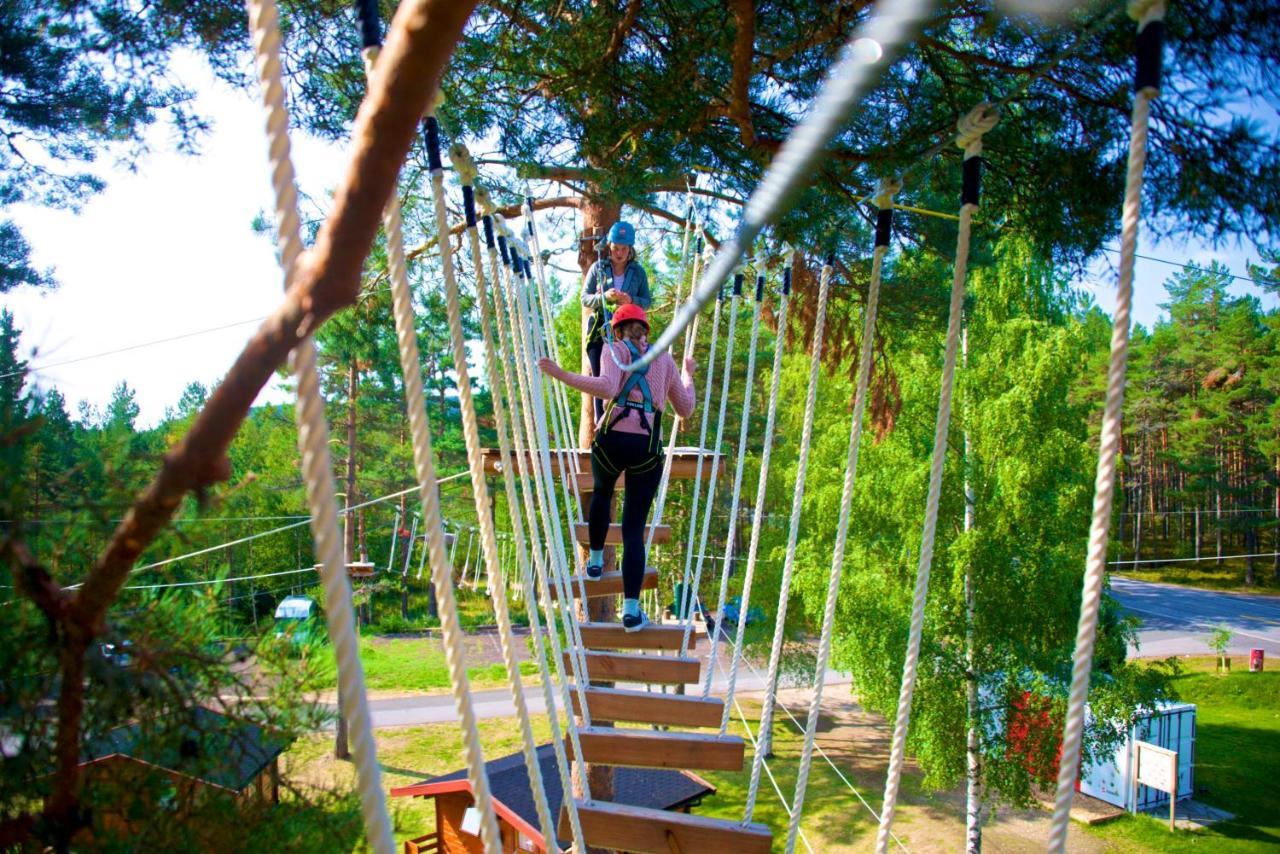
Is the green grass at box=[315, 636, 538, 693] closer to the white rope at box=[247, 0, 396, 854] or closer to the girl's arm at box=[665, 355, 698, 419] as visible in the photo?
the girl's arm at box=[665, 355, 698, 419]

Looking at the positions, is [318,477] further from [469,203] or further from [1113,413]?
[469,203]

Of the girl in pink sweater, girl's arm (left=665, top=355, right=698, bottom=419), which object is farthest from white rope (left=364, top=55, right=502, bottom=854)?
girl's arm (left=665, top=355, right=698, bottom=419)

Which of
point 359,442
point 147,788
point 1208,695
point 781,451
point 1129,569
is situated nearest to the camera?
point 147,788

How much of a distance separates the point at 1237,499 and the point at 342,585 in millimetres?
22763

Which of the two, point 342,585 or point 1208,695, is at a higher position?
point 342,585

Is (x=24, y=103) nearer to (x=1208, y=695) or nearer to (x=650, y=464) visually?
(x=650, y=464)

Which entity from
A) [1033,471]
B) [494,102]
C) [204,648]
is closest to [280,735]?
[204,648]

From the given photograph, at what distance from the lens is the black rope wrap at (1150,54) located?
0.80 m

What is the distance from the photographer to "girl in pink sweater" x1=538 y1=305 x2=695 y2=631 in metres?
2.16

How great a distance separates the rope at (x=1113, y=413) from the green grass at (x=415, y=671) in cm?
953

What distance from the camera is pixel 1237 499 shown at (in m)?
18.6

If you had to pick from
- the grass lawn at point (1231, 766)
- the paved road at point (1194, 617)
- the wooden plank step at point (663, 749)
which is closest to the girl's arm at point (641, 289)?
the wooden plank step at point (663, 749)

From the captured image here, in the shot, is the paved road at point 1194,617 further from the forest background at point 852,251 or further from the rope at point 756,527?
the rope at point 756,527

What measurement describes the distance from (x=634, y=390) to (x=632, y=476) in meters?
0.24
